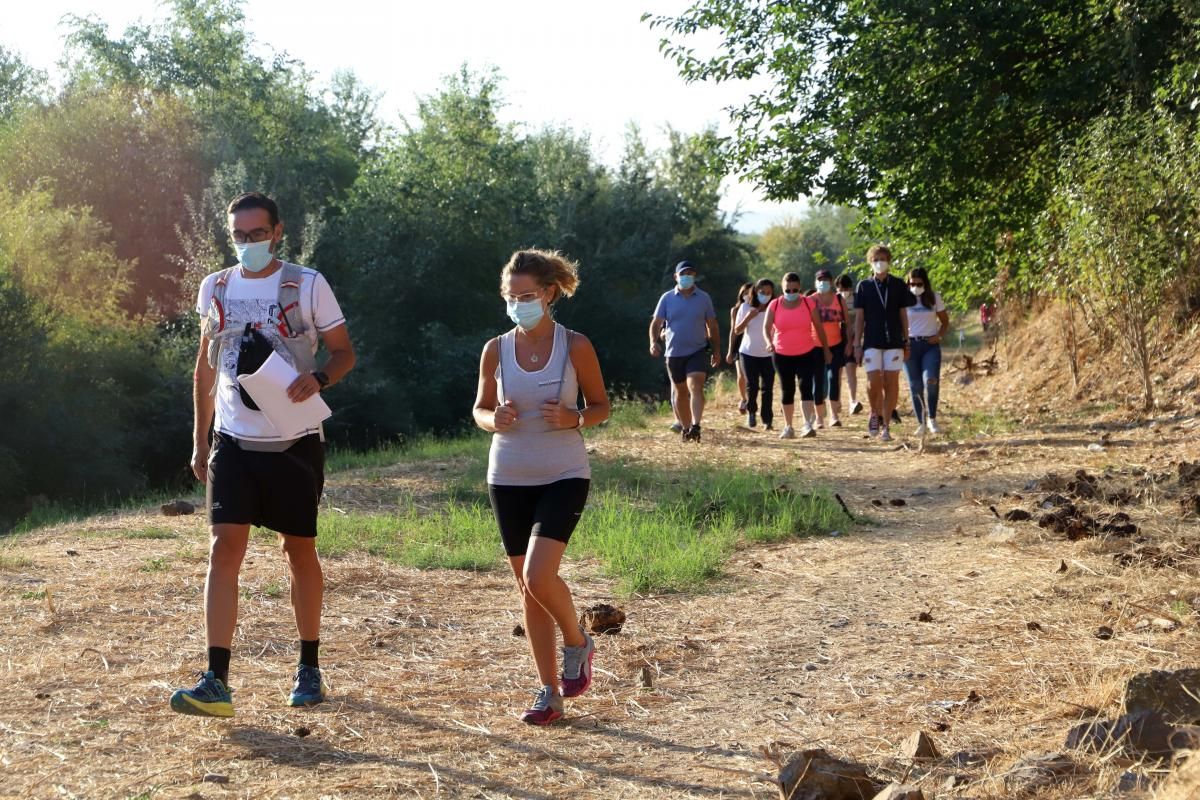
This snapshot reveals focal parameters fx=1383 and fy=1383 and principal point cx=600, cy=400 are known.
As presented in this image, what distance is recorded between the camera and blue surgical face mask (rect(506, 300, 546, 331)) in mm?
5520

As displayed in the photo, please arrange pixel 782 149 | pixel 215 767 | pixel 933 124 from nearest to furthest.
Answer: pixel 215 767, pixel 933 124, pixel 782 149

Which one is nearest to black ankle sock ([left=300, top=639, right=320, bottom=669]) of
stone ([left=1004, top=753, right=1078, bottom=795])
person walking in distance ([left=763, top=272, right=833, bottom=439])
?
stone ([left=1004, top=753, right=1078, bottom=795])

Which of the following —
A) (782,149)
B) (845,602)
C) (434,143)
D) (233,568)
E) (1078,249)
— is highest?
(434,143)

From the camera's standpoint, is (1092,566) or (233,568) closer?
(233,568)

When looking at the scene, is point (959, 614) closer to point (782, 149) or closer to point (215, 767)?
point (215, 767)

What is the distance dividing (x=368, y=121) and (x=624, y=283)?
53.7 feet

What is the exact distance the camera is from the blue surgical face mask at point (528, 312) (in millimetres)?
5520

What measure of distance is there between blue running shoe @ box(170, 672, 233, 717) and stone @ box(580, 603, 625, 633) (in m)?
2.26

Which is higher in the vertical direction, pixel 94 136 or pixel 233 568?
pixel 94 136

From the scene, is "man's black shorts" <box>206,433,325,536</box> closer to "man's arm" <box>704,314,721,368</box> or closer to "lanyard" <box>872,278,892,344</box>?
"lanyard" <box>872,278,892,344</box>

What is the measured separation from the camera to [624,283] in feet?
168

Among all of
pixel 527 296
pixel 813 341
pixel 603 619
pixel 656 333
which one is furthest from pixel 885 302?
pixel 527 296

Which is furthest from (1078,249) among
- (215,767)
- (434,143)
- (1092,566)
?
(434,143)

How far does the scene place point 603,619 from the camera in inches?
279
